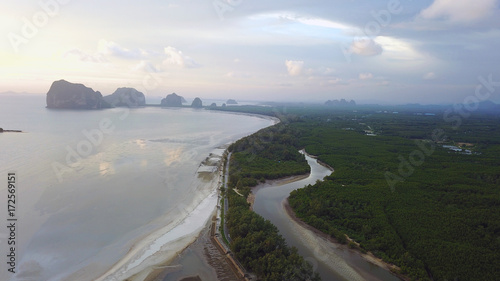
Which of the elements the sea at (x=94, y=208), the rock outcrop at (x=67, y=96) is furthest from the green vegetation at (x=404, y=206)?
the rock outcrop at (x=67, y=96)

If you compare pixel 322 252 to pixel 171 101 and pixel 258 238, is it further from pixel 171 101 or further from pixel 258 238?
pixel 171 101

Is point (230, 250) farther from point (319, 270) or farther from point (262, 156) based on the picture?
point (262, 156)

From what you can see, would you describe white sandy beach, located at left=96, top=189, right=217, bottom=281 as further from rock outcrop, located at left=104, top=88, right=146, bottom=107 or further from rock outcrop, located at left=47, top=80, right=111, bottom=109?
rock outcrop, located at left=104, top=88, right=146, bottom=107

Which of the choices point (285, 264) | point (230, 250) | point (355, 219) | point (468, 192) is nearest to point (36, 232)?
point (230, 250)

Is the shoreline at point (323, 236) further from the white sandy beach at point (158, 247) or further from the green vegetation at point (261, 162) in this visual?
the white sandy beach at point (158, 247)

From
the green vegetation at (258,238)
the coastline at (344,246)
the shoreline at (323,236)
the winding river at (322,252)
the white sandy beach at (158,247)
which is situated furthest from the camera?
the shoreline at (323,236)

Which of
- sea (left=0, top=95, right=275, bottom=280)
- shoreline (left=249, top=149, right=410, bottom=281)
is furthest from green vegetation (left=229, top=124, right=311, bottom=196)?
sea (left=0, top=95, right=275, bottom=280)

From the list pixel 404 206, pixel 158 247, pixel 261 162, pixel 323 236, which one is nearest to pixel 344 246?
pixel 323 236
